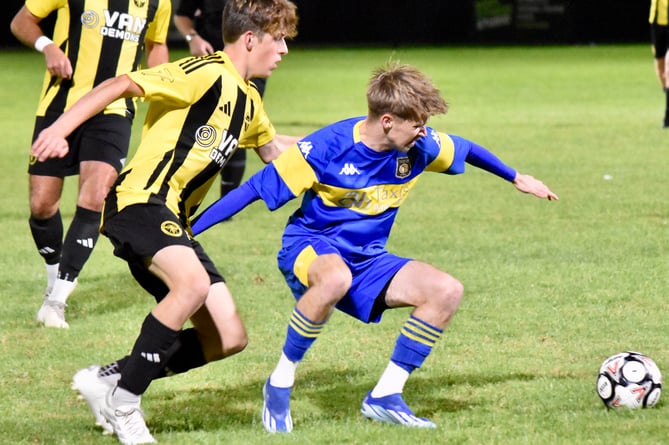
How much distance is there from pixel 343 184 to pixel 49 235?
8.95 feet

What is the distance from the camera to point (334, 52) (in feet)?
108

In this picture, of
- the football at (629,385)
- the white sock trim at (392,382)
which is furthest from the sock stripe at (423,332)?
the football at (629,385)

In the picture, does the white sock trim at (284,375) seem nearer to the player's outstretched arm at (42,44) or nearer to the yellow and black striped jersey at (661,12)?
the player's outstretched arm at (42,44)

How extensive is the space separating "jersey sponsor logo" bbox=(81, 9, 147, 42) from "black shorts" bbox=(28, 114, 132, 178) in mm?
491

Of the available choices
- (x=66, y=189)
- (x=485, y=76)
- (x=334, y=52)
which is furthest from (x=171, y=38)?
(x=66, y=189)

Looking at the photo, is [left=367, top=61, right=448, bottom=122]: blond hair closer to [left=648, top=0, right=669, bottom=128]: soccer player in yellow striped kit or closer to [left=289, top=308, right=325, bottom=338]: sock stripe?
[left=289, top=308, right=325, bottom=338]: sock stripe

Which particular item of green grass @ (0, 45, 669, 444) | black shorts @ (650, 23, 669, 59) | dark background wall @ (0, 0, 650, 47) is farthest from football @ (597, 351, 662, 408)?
dark background wall @ (0, 0, 650, 47)

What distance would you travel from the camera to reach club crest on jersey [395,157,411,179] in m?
5.05

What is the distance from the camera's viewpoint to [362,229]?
501 cm

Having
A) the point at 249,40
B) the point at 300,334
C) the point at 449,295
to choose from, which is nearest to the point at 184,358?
the point at 300,334

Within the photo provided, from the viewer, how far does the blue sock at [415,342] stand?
15.8 feet

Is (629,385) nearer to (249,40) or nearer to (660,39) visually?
(249,40)

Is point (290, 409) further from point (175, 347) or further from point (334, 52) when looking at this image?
point (334, 52)

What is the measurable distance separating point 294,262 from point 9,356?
1.87 m
